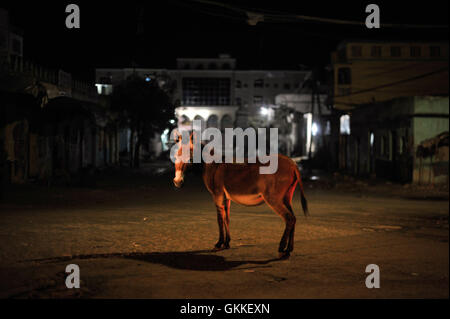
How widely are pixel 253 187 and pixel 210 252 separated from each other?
1.30 metres

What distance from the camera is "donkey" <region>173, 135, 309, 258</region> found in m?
8.22

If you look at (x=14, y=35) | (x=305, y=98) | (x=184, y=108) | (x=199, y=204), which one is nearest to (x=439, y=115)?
(x=199, y=204)

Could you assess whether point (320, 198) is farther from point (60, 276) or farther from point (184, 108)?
point (184, 108)

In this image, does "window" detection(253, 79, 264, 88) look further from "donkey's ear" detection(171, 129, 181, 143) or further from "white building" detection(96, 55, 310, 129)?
"donkey's ear" detection(171, 129, 181, 143)

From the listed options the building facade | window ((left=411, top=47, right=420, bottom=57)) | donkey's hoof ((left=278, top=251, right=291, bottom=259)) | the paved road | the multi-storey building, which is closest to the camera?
the paved road

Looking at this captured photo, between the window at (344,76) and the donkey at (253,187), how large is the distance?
39.9 m

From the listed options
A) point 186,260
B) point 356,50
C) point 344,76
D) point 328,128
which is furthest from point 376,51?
point 186,260

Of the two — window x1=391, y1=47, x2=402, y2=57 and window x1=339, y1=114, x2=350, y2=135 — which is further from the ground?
window x1=391, y1=47, x2=402, y2=57

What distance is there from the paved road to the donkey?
1.32ft

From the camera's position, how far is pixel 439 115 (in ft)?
82.4

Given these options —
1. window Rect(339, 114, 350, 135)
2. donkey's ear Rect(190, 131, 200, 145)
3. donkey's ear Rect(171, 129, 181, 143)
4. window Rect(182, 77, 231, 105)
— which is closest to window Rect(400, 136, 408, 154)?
→ window Rect(339, 114, 350, 135)

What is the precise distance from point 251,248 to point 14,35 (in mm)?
21232

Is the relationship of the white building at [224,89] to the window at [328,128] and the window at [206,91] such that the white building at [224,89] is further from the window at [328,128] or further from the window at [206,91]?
the window at [328,128]

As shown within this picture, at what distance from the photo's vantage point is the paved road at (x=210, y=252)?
246 inches
